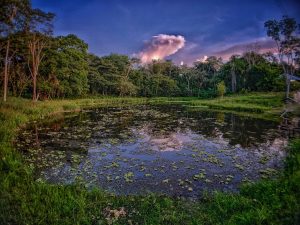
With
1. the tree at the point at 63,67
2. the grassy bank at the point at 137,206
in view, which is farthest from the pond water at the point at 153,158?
the tree at the point at 63,67

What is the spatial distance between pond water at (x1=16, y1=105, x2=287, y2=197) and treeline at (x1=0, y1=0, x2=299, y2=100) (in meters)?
16.3

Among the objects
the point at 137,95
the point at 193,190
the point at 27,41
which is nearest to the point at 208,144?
the point at 193,190

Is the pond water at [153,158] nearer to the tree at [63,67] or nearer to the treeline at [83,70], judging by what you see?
the treeline at [83,70]

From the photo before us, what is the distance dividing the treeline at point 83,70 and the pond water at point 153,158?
53.6ft

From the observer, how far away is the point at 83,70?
4578 cm

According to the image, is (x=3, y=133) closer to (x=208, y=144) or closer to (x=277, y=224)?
(x=208, y=144)

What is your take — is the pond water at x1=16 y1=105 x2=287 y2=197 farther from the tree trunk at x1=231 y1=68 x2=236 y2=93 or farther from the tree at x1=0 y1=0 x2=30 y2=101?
the tree trunk at x1=231 y1=68 x2=236 y2=93

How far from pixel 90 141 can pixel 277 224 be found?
468 inches

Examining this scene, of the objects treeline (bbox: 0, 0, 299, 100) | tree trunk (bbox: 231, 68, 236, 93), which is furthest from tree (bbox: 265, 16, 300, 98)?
tree trunk (bbox: 231, 68, 236, 93)

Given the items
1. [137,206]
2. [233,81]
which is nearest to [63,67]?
[137,206]

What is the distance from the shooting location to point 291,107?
30.5 metres

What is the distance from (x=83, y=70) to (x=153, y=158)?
125 ft

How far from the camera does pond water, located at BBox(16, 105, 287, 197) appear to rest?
8.52 metres

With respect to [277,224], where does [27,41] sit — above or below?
above
